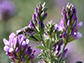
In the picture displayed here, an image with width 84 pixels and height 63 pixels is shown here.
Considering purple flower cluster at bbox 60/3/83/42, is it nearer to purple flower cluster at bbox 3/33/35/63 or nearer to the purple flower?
the purple flower

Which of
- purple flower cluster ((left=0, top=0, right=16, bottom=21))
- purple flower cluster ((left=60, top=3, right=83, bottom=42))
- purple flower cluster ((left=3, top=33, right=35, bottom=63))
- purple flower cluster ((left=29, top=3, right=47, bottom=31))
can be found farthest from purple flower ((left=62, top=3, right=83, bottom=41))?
purple flower cluster ((left=0, top=0, right=16, bottom=21))

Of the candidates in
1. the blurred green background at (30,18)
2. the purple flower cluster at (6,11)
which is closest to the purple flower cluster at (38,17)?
the blurred green background at (30,18)

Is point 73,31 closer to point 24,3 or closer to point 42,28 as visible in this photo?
point 42,28

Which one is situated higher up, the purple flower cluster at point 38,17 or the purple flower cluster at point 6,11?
the purple flower cluster at point 6,11

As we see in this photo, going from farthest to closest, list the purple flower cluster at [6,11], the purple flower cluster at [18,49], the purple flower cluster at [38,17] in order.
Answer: the purple flower cluster at [6,11], the purple flower cluster at [38,17], the purple flower cluster at [18,49]

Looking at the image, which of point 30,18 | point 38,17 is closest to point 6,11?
point 30,18

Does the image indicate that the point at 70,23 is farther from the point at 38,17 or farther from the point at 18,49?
the point at 18,49

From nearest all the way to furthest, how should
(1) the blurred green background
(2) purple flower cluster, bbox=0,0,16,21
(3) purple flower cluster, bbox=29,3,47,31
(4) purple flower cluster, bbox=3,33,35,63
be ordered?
(4) purple flower cluster, bbox=3,33,35,63
(3) purple flower cluster, bbox=29,3,47,31
(1) the blurred green background
(2) purple flower cluster, bbox=0,0,16,21

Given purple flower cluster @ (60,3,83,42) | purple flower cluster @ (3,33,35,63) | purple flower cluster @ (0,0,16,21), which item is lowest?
purple flower cluster @ (3,33,35,63)

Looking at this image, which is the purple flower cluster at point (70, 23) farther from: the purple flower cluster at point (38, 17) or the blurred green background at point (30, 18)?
the blurred green background at point (30, 18)

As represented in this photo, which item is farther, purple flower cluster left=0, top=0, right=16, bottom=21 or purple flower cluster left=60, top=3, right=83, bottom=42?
purple flower cluster left=0, top=0, right=16, bottom=21
